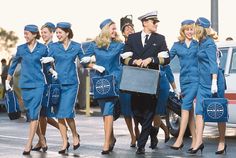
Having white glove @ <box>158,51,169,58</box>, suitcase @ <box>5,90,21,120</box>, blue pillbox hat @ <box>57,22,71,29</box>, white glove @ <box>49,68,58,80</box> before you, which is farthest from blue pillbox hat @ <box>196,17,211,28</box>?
suitcase @ <box>5,90,21,120</box>

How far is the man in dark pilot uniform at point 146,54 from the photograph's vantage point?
10.0 m

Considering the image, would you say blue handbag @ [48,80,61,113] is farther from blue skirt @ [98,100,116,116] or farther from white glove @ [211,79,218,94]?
white glove @ [211,79,218,94]

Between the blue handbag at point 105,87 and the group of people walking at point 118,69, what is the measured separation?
0.10 m

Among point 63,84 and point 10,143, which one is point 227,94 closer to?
point 63,84

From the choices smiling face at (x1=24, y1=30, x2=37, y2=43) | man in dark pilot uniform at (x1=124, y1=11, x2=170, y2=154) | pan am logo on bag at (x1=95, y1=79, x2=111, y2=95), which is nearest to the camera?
man in dark pilot uniform at (x1=124, y1=11, x2=170, y2=154)

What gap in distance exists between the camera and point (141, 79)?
9836 mm

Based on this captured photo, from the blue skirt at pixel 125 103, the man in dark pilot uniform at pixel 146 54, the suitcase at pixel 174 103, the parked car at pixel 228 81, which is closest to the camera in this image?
the man in dark pilot uniform at pixel 146 54

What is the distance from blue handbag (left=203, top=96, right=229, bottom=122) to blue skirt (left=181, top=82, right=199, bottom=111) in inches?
18.0

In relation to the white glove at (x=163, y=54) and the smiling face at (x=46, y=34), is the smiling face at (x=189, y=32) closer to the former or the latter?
the white glove at (x=163, y=54)

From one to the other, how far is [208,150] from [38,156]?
8.49 ft

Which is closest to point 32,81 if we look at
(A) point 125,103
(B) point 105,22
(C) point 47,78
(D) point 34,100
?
(D) point 34,100

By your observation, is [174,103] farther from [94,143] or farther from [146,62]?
[146,62]

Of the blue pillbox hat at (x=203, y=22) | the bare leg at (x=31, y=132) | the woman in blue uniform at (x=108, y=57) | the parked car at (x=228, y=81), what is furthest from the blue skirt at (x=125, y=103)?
the parked car at (x=228, y=81)

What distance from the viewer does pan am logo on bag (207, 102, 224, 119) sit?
10109mm
